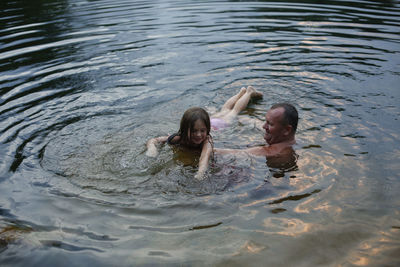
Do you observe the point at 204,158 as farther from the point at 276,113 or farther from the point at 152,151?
the point at 276,113

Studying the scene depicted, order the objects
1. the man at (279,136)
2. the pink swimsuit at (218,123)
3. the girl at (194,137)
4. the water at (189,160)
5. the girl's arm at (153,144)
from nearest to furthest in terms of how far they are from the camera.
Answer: the water at (189,160) → the girl at (194,137) → the man at (279,136) → the girl's arm at (153,144) → the pink swimsuit at (218,123)

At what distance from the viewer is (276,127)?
525 cm

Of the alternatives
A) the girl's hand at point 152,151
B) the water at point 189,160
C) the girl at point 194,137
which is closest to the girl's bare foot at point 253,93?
the water at point 189,160

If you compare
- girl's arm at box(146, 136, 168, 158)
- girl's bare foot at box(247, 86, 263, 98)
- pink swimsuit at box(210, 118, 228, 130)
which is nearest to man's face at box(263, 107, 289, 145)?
pink swimsuit at box(210, 118, 228, 130)

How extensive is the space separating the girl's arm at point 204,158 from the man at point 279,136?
0.19 meters

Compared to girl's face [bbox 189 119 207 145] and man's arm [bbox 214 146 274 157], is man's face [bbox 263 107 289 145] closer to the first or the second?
man's arm [bbox 214 146 274 157]

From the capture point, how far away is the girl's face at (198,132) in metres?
5.05

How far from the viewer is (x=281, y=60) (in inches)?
362

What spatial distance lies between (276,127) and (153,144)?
1892mm

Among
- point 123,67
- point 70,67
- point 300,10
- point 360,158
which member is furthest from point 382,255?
point 300,10

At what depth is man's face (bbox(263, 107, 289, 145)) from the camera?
5199 millimetres

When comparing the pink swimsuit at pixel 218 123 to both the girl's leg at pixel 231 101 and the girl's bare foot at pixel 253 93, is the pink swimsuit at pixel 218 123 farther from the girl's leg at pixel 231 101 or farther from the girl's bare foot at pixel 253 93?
the girl's bare foot at pixel 253 93

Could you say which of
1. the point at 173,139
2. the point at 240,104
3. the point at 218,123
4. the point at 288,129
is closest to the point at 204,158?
the point at 173,139

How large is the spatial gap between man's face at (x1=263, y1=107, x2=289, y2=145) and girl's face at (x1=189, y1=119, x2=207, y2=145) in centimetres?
99
